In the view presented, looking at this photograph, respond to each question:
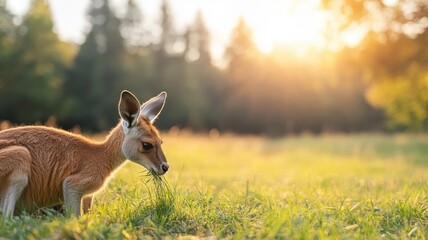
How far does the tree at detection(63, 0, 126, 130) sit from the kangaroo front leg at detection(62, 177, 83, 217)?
1514 inches

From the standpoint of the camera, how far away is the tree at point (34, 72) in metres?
37.8

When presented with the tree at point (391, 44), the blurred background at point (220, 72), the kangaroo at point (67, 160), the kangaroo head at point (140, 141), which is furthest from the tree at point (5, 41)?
the kangaroo head at point (140, 141)

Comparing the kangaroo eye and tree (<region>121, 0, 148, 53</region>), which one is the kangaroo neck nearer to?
the kangaroo eye

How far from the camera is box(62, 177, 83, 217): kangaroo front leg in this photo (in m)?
4.93

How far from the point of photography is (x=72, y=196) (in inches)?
195

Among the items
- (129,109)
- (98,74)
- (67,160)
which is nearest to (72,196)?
(67,160)

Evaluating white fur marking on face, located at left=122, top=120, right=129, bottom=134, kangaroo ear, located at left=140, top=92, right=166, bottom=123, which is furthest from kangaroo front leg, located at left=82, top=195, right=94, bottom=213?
kangaroo ear, located at left=140, top=92, right=166, bottom=123

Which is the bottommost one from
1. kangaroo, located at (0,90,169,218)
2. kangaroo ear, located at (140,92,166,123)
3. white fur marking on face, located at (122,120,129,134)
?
kangaroo, located at (0,90,169,218)

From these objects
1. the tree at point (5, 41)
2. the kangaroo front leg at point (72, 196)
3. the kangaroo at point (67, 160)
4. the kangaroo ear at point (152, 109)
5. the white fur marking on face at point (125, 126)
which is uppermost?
the tree at point (5, 41)

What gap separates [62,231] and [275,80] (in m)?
50.3

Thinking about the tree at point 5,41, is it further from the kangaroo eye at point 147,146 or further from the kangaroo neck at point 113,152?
the kangaroo eye at point 147,146

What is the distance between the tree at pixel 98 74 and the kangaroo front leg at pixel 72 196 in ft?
126

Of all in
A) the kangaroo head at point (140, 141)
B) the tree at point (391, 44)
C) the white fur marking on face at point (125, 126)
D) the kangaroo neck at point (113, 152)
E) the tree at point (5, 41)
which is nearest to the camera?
the kangaroo head at point (140, 141)

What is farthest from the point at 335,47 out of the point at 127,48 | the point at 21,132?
the point at 127,48
